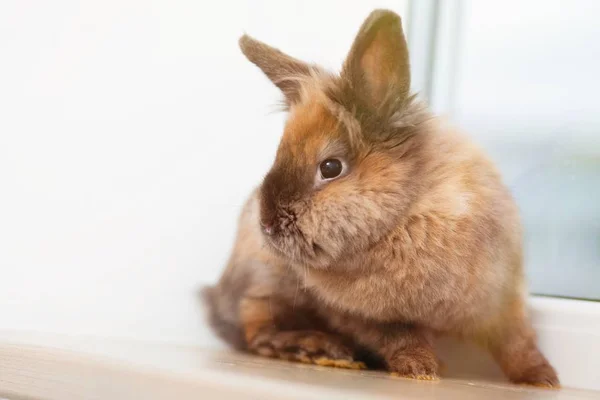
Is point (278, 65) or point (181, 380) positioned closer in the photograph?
point (181, 380)

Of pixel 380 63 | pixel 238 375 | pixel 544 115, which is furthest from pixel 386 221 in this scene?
pixel 544 115

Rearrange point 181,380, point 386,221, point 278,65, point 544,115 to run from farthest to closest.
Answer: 1. point 544,115
2. point 278,65
3. point 386,221
4. point 181,380

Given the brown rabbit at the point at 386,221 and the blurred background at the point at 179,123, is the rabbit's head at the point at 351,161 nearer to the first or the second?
the brown rabbit at the point at 386,221

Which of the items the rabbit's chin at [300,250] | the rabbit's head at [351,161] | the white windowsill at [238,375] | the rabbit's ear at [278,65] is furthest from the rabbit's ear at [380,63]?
the white windowsill at [238,375]

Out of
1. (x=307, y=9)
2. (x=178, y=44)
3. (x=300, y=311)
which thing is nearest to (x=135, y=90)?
(x=178, y=44)

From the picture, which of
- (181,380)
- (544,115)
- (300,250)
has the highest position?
(544,115)

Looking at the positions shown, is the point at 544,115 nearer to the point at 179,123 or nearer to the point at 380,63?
the point at 380,63

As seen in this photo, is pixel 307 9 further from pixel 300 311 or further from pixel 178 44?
pixel 300 311
